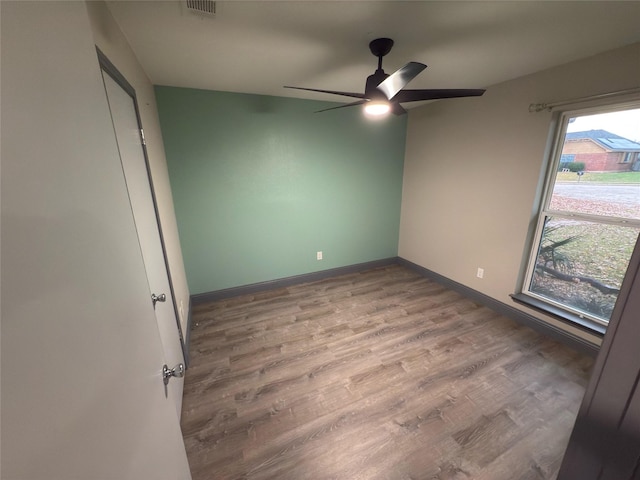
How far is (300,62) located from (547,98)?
213 centimetres

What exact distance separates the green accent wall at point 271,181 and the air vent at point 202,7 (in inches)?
51.2

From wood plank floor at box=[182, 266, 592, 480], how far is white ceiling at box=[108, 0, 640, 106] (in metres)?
2.34

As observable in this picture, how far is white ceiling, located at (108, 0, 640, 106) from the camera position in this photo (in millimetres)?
1317

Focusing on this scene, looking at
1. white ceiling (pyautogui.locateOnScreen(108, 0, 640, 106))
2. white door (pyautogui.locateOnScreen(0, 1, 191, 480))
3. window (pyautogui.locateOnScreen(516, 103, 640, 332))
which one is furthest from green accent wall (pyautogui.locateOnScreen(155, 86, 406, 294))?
white door (pyautogui.locateOnScreen(0, 1, 191, 480))

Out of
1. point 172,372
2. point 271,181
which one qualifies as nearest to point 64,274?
point 172,372

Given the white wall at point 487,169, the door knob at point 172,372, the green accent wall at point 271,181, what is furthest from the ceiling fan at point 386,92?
the door knob at point 172,372

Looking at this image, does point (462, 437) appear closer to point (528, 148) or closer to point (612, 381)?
point (612, 381)

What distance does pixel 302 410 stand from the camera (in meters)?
1.63

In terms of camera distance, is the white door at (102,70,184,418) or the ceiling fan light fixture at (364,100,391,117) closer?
the white door at (102,70,184,418)

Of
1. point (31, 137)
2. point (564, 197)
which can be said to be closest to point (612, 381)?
point (31, 137)

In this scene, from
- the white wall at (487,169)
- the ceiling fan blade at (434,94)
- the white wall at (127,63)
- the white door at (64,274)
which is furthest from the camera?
the white wall at (487,169)

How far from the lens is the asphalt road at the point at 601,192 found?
1.80m

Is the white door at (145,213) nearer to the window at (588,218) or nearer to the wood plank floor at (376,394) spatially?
the wood plank floor at (376,394)

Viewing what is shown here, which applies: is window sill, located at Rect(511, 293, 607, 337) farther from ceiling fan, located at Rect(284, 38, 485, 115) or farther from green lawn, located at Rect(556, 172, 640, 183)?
ceiling fan, located at Rect(284, 38, 485, 115)
